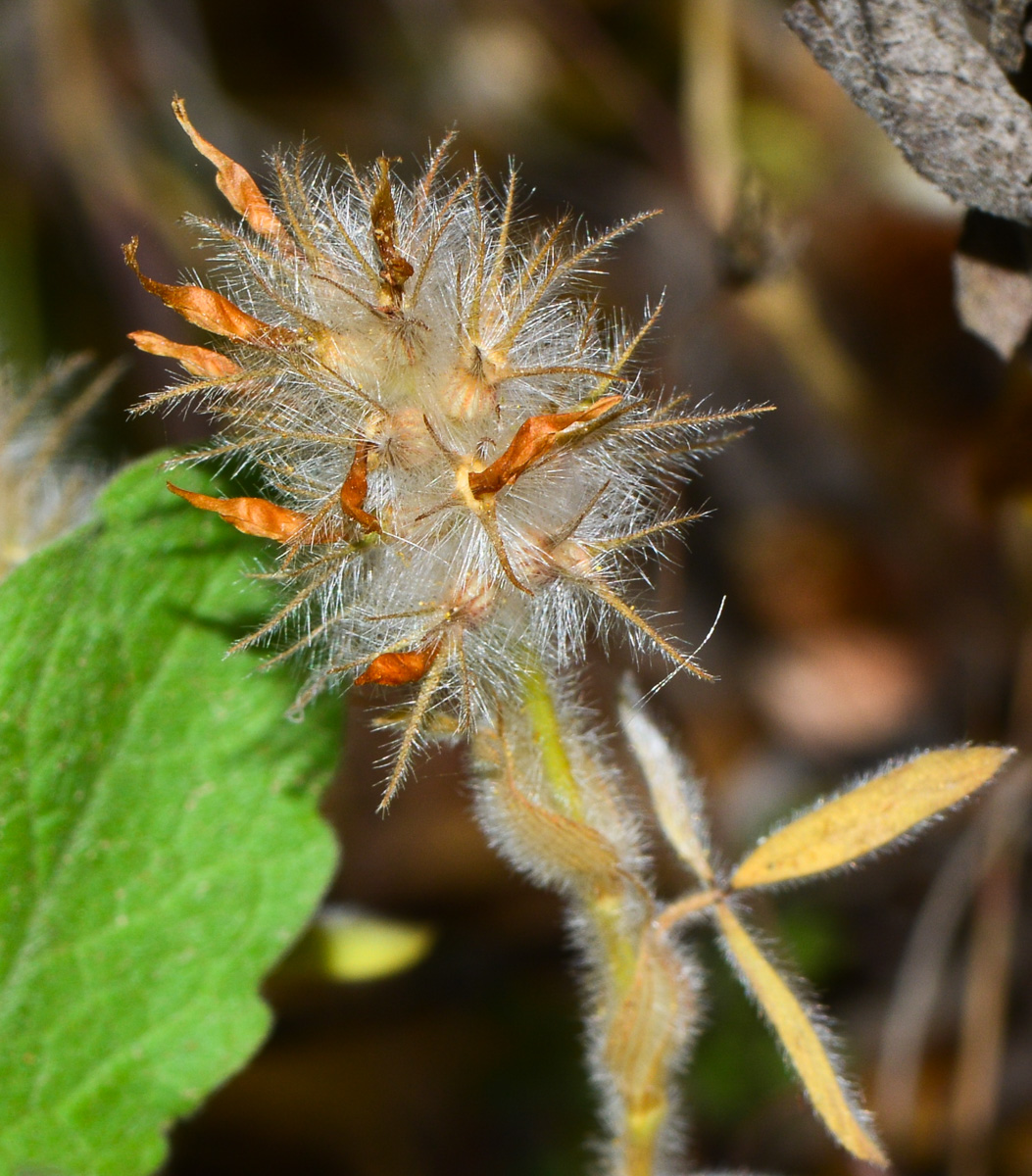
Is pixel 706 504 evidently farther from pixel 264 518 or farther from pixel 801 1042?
pixel 264 518

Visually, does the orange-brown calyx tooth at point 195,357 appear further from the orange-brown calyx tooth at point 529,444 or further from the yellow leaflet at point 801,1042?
the yellow leaflet at point 801,1042

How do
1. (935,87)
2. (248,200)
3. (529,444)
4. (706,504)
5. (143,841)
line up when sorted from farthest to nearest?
1. (706,504)
2. (143,841)
3. (935,87)
4. (248,200)
5. (529,444)

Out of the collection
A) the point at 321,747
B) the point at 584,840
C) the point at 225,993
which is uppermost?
the point at 584,840

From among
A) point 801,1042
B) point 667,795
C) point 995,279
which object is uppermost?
point 995,279

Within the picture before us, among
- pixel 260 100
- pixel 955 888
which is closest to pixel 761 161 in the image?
pixel 260 100

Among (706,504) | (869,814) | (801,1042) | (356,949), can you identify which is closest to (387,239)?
(869,814)

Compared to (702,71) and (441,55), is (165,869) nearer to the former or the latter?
(702,71)
